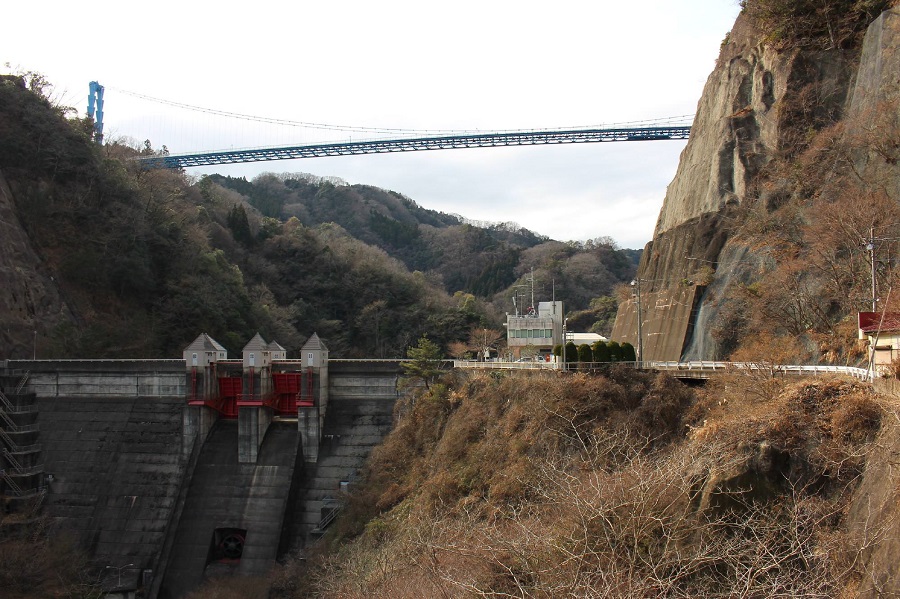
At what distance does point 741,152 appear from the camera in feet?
101

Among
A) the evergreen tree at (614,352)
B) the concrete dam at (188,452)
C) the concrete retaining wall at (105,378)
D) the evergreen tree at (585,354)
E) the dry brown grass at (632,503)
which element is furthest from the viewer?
the concrete retaining wall at (105,378)

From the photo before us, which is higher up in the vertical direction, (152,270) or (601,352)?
(152,270)

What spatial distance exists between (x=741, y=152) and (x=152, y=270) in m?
40.5

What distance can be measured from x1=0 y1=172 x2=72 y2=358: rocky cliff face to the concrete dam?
4.77 meters

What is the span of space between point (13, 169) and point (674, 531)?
167ft

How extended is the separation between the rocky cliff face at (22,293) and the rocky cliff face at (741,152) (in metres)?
Answer: 35.3

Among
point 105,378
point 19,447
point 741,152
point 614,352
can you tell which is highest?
point 741,152

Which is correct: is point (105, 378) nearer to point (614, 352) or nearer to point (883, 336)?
point (614, 352)

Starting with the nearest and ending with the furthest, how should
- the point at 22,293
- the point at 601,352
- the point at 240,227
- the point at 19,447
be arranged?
the point at 601,352, the point at 19,447, the point at 22,293, the point at 240,227

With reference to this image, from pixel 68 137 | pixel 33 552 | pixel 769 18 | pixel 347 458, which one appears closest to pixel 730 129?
pixel 769 18

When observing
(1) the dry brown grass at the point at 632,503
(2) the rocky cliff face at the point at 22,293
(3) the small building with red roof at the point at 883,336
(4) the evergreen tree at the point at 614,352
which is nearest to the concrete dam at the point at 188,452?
(2) the rocky cliff face at the point at 22,293

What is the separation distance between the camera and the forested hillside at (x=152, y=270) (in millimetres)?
43719

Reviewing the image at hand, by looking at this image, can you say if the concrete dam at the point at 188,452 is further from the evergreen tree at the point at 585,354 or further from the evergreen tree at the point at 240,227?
the evergreen tree at the point at 240,227

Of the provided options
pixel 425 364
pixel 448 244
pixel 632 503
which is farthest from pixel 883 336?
pixel 448 244
